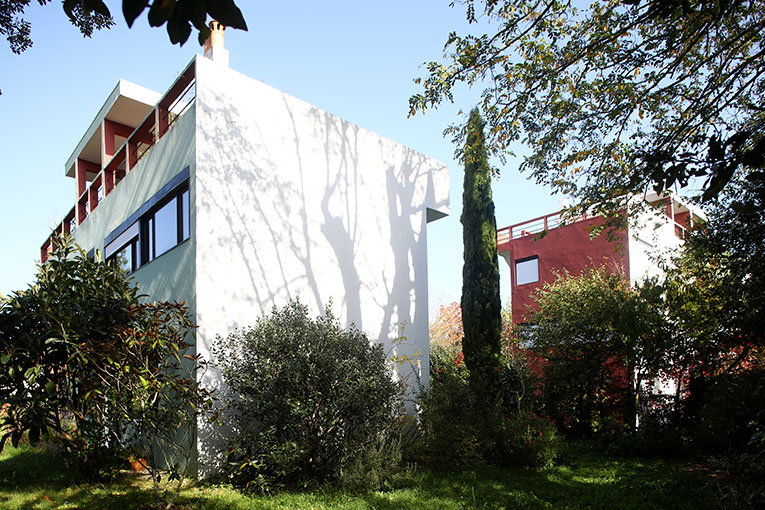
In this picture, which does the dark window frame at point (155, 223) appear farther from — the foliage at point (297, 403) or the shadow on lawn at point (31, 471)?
the shadow on lawn at point (31, 471)

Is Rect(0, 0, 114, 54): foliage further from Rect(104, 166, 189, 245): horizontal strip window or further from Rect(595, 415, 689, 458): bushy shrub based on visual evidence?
Rect(595, 415, 689, 458): bushy shrub

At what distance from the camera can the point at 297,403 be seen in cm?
721

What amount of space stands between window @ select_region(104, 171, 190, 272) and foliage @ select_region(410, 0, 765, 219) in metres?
4.49

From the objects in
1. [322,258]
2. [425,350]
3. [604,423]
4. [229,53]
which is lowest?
[604,423]

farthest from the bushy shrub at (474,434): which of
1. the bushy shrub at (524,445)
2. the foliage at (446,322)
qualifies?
the foliage at (446,322)

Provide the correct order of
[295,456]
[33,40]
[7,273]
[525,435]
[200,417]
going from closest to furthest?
[33,40] < [295,456] < [200,417] < [525,435] < [7,273]

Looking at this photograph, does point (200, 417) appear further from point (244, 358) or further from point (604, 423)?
point (604, 423)

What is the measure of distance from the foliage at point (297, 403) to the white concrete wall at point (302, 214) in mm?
924

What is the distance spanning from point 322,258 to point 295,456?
4088mm

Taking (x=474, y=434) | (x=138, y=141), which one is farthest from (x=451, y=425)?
(x=138, y=141)

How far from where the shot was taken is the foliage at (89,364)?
21.4ft

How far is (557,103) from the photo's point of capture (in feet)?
27.3

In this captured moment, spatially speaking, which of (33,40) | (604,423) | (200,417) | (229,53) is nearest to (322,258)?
(200,417)

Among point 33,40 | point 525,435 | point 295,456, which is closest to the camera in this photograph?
point 33,40
